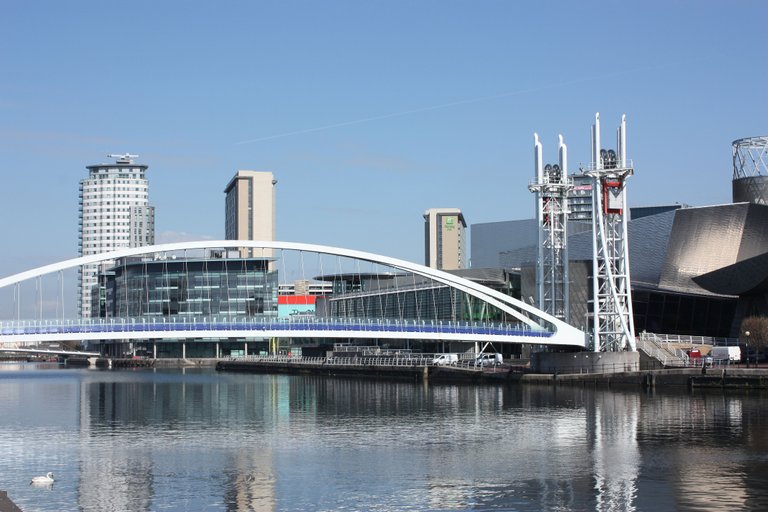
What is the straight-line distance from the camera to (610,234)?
75500 millimetres

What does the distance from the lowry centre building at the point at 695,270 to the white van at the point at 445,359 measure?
25.9 feet

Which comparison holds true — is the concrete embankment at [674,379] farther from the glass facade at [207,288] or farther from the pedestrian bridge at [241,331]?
the glass facade at [207,288]

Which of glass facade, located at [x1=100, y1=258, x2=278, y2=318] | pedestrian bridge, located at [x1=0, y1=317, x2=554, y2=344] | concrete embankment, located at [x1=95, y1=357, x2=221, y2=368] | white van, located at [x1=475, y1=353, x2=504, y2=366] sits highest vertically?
glass facade, located at [x1=100, y1=258, x2=278, y2=318]

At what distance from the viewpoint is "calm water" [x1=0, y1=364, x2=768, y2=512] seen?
103ft

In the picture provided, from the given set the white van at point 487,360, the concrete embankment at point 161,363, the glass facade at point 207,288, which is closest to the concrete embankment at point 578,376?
the white van at point 487,360

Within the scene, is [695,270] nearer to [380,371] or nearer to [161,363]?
[380,371]

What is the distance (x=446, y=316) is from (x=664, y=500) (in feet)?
263

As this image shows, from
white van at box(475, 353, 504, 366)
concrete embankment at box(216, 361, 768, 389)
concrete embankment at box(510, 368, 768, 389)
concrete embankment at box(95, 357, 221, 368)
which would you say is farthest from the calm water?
concrete embankment at box(95, 357, 221, 368)

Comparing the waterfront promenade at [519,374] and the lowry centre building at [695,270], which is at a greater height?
the lowry centre building at [695,270]

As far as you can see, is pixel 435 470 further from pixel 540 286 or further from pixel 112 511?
pixel 540 286

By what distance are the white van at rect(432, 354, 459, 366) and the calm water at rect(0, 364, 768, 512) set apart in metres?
23.0

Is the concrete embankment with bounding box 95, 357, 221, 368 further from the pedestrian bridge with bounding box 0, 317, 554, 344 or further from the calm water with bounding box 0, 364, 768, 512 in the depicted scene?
the calm water with bounding box 0, 364, 768, 512

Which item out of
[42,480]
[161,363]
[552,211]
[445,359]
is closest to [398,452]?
[42,480]

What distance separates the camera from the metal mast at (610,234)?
242ft
